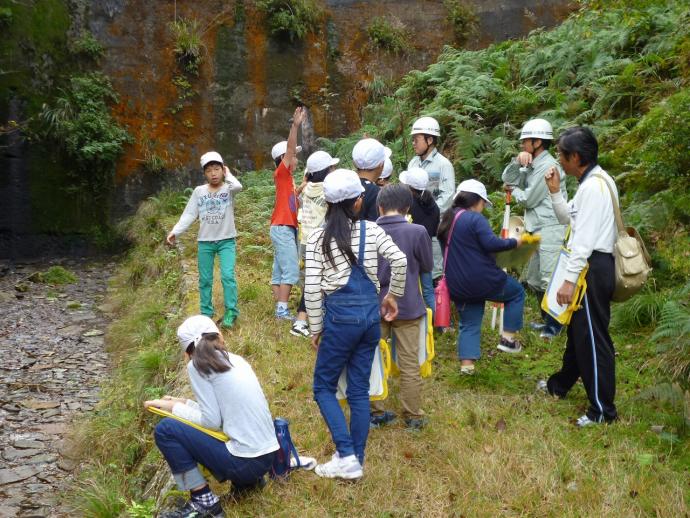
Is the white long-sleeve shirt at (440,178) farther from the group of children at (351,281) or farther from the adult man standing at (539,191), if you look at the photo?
the adult man standing at (539,191)

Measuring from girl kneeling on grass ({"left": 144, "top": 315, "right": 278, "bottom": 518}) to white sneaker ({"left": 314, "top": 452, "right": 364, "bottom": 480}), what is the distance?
1.42 ft

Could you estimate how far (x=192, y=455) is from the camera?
3791 mm

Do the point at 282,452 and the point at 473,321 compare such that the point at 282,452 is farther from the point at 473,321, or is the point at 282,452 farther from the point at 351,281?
A: the point at 473,321

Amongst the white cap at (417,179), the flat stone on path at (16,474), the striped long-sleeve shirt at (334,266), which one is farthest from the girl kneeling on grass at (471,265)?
the flat stone on path at (16,474)

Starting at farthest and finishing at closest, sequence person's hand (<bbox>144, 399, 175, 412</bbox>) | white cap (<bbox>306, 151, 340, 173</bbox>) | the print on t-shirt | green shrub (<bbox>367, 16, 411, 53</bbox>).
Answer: green shrub (<bbox>367, 16, 411, 53</bbox>)
the print on t-shirt
white cap (<bbox>306, 151, 340, 173</bbox>)
person's hand (<bbox>144, 399, 175, 412</bbox>)

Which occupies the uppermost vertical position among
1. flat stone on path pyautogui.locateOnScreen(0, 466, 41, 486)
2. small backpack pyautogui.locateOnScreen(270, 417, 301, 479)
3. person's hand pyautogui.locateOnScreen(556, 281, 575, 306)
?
person's hand pyautogui.locateOnScreen(556, 281, 575, 306)

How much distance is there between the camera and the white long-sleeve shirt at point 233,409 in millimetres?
3768

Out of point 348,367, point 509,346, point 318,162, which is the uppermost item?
point 318,162

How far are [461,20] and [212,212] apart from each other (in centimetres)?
1109

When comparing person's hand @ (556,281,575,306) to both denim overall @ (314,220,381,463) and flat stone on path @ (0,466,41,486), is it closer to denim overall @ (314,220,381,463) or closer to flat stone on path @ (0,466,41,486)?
denim overall @ (314,220,381,463)

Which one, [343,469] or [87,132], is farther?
[87,132]

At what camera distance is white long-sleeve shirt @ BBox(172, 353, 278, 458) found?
3.77 metres

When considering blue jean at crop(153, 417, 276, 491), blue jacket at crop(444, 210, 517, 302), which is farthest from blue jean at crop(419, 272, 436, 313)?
blue jean at crop(153, 417, 276, 491)

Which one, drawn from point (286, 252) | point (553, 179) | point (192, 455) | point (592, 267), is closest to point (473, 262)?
point (553, 179)
